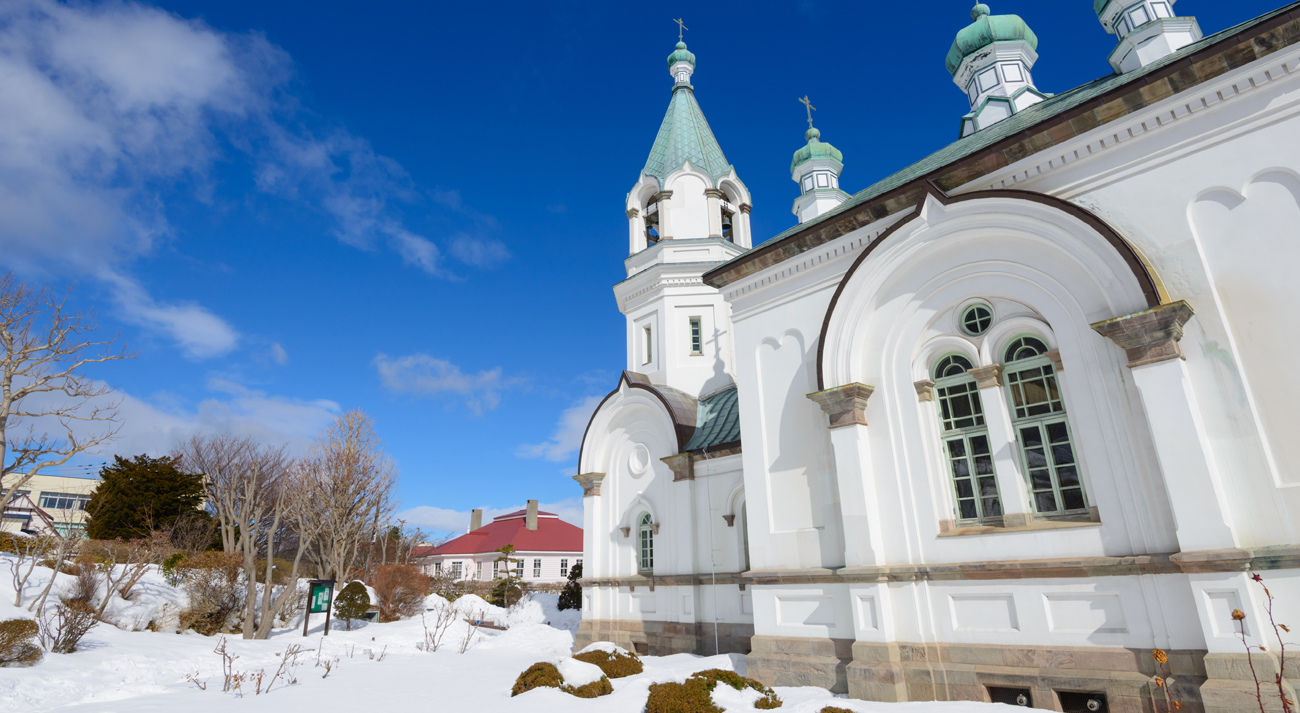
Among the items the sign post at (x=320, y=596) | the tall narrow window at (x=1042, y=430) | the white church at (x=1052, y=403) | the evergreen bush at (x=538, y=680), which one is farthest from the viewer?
the sign post at (x=320, y=596)

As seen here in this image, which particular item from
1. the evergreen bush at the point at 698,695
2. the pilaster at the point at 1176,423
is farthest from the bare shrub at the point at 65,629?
the pilaster at the point at 1176,423

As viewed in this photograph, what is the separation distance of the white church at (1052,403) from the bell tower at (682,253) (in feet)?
20.2

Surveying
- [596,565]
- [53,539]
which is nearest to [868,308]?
[596,565]

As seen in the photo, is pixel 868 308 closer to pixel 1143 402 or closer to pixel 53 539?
pixel 1143 402

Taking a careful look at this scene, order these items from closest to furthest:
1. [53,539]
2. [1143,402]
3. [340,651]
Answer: [1143,402] → [340,651] → [53,539]

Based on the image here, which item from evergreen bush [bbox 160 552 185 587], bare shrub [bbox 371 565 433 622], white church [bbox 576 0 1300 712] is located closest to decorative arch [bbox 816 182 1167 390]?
white church [bbox 576 0 1300 712]

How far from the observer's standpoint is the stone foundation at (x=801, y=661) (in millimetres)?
9008

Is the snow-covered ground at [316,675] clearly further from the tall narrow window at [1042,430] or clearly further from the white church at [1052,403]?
the tall narrow window at [1042,430]

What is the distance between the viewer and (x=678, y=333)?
60.6 ft

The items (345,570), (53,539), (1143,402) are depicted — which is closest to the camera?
(1143,402)

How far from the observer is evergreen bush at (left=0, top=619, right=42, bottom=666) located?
9828mm

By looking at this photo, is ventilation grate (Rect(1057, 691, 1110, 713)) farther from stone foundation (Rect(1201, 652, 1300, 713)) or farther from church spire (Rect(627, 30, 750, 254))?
church spire (Rect(627, 30, 750, 254))

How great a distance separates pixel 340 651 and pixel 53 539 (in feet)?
29.2

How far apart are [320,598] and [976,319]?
55.1 feet
